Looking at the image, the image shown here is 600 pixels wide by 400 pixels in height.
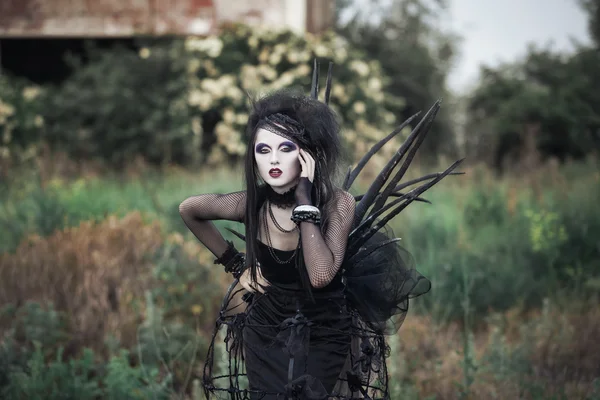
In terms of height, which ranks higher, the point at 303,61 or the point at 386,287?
the point at 303,61

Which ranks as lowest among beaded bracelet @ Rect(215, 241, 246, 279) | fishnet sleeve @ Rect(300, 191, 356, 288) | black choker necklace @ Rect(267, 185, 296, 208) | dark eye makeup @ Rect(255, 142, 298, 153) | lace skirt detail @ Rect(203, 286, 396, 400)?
lace skirt detail @ Rect(203, 286, 396, 400)

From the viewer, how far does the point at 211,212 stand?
275 centimetres

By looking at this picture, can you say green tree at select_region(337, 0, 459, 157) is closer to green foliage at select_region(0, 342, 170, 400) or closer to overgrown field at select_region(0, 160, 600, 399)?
overgrown field at select_region(0, 160, 600, 399)

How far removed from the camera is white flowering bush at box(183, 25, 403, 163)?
12.1 m

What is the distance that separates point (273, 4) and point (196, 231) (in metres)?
11.1

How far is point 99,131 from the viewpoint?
12.4 meters

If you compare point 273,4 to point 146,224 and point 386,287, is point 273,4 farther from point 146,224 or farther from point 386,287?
point 386,287

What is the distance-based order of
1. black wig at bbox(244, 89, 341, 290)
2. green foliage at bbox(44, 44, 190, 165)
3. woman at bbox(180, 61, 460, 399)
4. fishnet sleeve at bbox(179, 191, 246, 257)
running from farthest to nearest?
green foliage at bbox(44, 44, 190, 165), fishnet sleeve at bbox(179, 191, 246, 257), black wig at bbox(244, 89, 341, 290), woman at bbox(180, 61, 460, 399)

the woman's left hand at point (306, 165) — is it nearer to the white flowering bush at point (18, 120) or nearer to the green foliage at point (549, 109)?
the white flowering bush at point (18, 120)

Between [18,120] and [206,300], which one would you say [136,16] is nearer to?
[18,120]

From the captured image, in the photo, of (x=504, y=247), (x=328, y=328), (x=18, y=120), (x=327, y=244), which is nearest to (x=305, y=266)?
(x=327, y=244)

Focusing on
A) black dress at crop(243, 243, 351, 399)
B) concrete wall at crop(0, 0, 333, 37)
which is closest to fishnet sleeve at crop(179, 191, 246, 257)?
black dress at crop(243, 243, 351, 399)

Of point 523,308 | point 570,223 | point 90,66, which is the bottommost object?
point 523,308

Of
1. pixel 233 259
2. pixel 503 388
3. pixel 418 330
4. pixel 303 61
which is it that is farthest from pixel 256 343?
pixel 303 61
